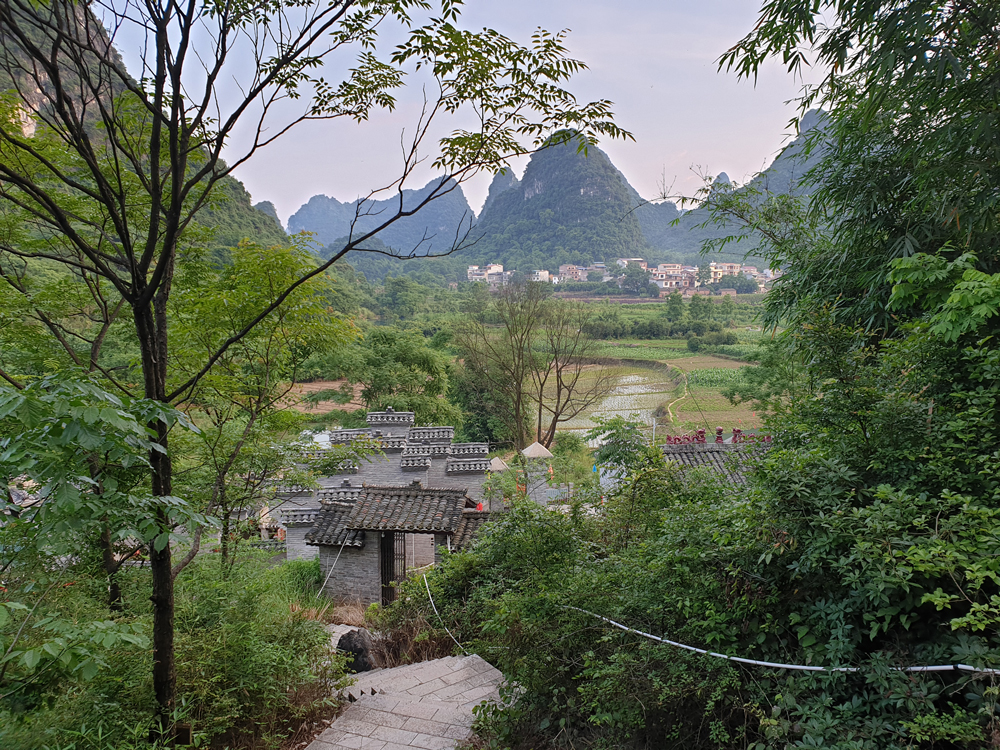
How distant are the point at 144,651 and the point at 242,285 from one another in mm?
→ 2594

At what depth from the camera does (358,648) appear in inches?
199

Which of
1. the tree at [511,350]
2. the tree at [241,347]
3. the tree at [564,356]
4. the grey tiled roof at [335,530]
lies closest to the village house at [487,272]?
the tree at [511,350]

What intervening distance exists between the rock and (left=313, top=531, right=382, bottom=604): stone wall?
3038 mm

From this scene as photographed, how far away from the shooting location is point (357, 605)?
799 centimetres

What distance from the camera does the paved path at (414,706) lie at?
3.52 m

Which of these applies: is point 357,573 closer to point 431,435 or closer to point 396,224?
point 431,435

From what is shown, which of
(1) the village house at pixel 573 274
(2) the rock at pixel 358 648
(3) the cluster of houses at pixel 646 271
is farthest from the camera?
(1) the village house at pixel 573 274

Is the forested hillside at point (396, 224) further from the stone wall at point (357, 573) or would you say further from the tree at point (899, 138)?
the tree at point (899, 138)

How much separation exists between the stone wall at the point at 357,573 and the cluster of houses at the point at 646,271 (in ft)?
147

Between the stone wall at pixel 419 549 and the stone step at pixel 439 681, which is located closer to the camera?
the stone step at pixel 439 681

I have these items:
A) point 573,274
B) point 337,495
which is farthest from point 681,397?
point 573,274

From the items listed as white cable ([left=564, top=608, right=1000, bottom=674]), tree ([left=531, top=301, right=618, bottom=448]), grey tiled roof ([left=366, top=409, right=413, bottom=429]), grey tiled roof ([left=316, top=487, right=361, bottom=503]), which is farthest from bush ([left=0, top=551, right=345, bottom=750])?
tree ([left=531, top=301, right=618, bottom=448])

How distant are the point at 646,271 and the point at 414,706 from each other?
56.6 m

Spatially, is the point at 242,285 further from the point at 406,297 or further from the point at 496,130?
the point at 406,297
